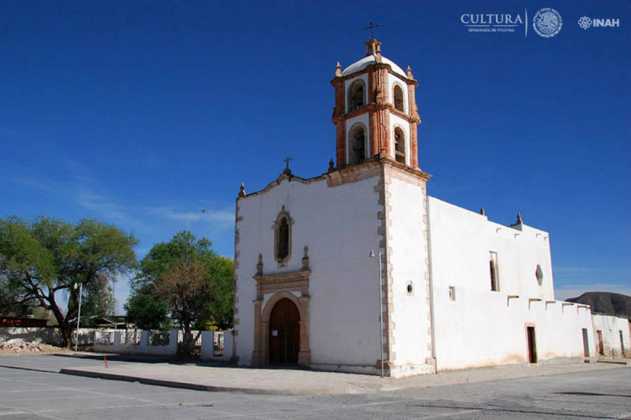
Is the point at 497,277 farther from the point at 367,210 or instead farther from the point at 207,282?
the point at 207,282

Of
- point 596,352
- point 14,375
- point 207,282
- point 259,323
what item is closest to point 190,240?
point 207,282

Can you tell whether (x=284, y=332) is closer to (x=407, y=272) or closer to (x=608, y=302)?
(x=407, y=272)

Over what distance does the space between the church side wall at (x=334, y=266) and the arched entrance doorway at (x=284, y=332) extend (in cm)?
92

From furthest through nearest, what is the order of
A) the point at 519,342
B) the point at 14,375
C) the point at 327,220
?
the point at 519,342 → the point at 327,220 → the point at 14,375

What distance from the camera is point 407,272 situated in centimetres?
2044

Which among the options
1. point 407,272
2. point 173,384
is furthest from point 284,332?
point 173,384

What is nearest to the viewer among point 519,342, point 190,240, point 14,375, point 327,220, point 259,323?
point 14,375

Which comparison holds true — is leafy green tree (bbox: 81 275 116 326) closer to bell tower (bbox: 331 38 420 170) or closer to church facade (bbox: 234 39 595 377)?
church facade (bbox: 234 39 595 377)

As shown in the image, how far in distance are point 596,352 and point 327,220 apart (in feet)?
81.7

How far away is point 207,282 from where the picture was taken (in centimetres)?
2802

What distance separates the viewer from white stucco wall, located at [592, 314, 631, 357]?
37.8 meters

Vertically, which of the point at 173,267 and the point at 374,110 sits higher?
the point at 374,110

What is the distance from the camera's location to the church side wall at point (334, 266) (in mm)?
19828

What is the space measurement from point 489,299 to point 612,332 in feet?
67.4
